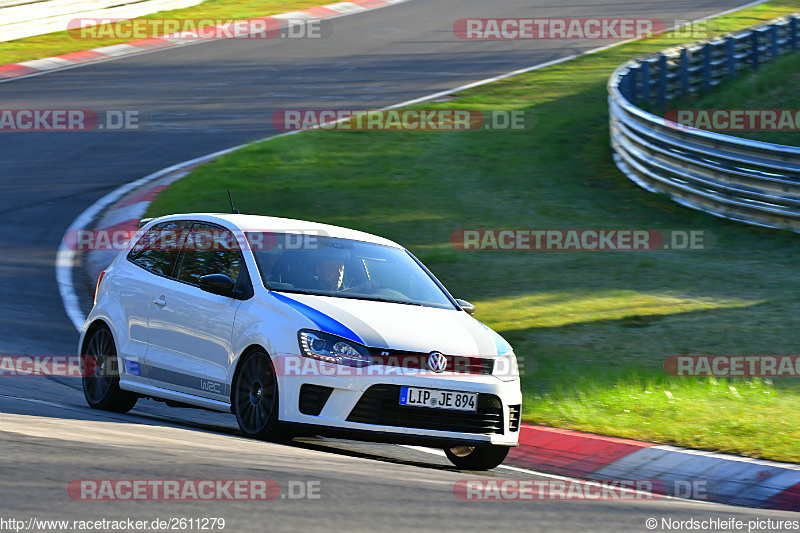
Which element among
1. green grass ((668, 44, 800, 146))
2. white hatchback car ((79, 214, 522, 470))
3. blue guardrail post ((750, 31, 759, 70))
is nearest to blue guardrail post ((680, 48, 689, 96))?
green grass ((668, 44, 800, 146))

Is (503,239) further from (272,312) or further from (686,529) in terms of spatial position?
(686,529)

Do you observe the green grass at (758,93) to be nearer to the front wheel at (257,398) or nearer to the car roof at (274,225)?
the car roof at (274,225)

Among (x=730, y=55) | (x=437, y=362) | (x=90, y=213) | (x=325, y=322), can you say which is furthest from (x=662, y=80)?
(x=325, y=322)

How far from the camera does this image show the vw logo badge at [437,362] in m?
7.18

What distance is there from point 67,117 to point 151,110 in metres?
1.77

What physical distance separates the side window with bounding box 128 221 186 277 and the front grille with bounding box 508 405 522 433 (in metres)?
2.72

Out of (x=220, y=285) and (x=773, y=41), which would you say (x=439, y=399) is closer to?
(x=220, y=285)

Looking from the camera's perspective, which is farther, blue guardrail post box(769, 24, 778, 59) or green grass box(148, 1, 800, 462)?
blue guardrail post box(769, 24, 778, 59)

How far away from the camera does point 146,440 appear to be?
20.3ft

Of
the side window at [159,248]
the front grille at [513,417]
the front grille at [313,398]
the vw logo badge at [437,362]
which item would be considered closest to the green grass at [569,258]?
the front grille at [513,417]

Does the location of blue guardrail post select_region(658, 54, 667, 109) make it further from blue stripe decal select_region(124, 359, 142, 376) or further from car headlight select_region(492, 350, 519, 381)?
blue stripe decal select_region(124, 359, 142, 376)

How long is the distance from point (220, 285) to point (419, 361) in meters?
1.48

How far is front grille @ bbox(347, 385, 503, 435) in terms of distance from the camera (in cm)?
705

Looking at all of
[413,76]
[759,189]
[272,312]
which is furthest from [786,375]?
[413,76]
